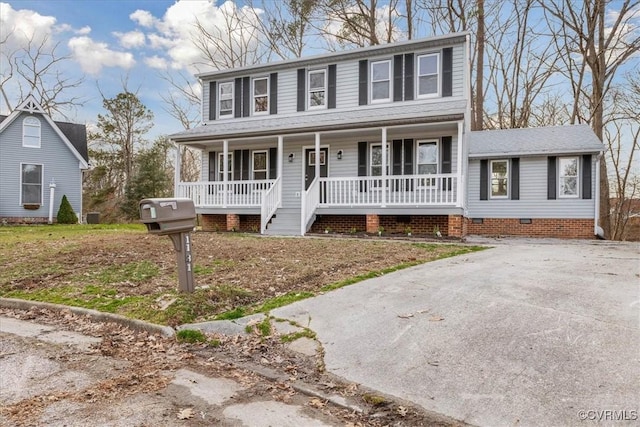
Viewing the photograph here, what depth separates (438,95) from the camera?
14086 mm

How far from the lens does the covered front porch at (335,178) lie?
504 inches

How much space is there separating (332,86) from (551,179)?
862cm

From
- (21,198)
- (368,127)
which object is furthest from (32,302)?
(21,198)

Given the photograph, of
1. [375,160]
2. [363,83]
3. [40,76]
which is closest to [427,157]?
[375,160]

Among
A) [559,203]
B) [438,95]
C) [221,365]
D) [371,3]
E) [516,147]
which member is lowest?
[221,365]

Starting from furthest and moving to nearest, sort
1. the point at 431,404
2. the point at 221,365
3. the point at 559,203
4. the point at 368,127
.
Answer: the point at 559,203, the point at 368,127, the point at 221,365, the point at 431,404

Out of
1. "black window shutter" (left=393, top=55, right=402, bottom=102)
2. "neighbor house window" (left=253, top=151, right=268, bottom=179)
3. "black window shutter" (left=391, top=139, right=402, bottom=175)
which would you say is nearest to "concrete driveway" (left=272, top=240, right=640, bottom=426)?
"black window shutter" (left=391, top=139, right=402, bottom=175)

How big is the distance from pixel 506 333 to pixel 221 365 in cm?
262

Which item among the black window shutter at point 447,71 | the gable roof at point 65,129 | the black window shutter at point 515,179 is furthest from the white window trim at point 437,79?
the gable roof at point 65,129

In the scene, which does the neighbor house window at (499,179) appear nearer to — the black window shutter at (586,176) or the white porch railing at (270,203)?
the black window shutter at (586,176)

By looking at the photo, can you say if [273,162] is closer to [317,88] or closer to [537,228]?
[317,88]

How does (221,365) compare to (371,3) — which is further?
(371,3)

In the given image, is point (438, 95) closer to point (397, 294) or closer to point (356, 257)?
point (356, 257)

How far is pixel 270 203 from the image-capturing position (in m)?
14.0
